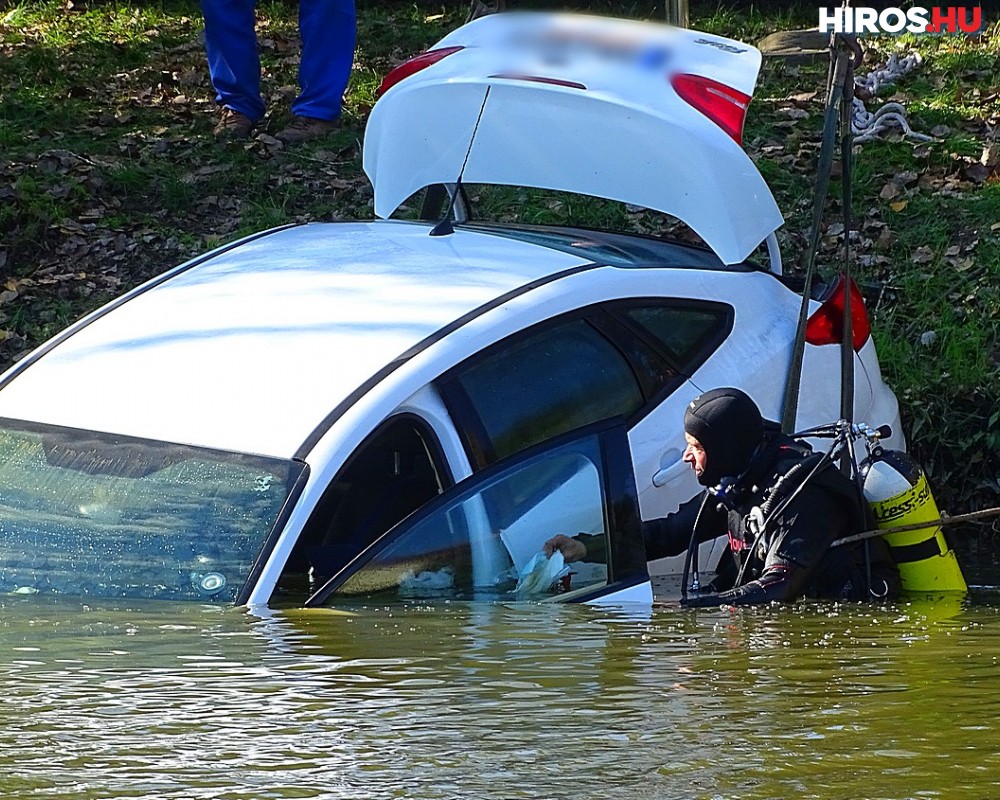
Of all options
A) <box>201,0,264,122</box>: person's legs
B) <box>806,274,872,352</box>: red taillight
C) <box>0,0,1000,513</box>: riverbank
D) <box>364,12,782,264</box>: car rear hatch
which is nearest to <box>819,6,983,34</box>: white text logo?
<box>0,0,1000,513</box>: riverbank

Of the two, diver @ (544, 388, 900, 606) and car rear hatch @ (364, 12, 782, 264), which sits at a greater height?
car rear hatch @ (364, 12, 782, 264)

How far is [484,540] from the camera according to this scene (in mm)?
4008

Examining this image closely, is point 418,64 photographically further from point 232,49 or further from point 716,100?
Answer: point 232,49

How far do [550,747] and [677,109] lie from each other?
2866 mm

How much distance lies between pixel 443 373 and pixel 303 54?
5481 millimetres

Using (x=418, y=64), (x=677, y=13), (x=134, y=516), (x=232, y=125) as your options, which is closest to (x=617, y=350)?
(x=134, y=516)

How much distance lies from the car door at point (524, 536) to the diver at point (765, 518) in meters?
0.40

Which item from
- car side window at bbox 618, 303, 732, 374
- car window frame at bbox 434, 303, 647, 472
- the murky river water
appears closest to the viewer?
the murky river water

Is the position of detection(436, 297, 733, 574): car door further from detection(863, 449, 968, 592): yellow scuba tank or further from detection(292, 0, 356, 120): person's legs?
detection(292, 0, 356, 120): person's legs

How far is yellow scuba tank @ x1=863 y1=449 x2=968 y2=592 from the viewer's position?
4.75m

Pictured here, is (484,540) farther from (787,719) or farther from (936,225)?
(936,225)

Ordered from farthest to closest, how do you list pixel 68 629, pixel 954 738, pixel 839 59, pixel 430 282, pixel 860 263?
pixel 860 263
pixel 839 59
pixel 430 282
pixel 68 629
pixel 954 738

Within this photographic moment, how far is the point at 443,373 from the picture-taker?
13.8 feet

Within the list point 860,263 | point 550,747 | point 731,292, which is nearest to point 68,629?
point 550,747
